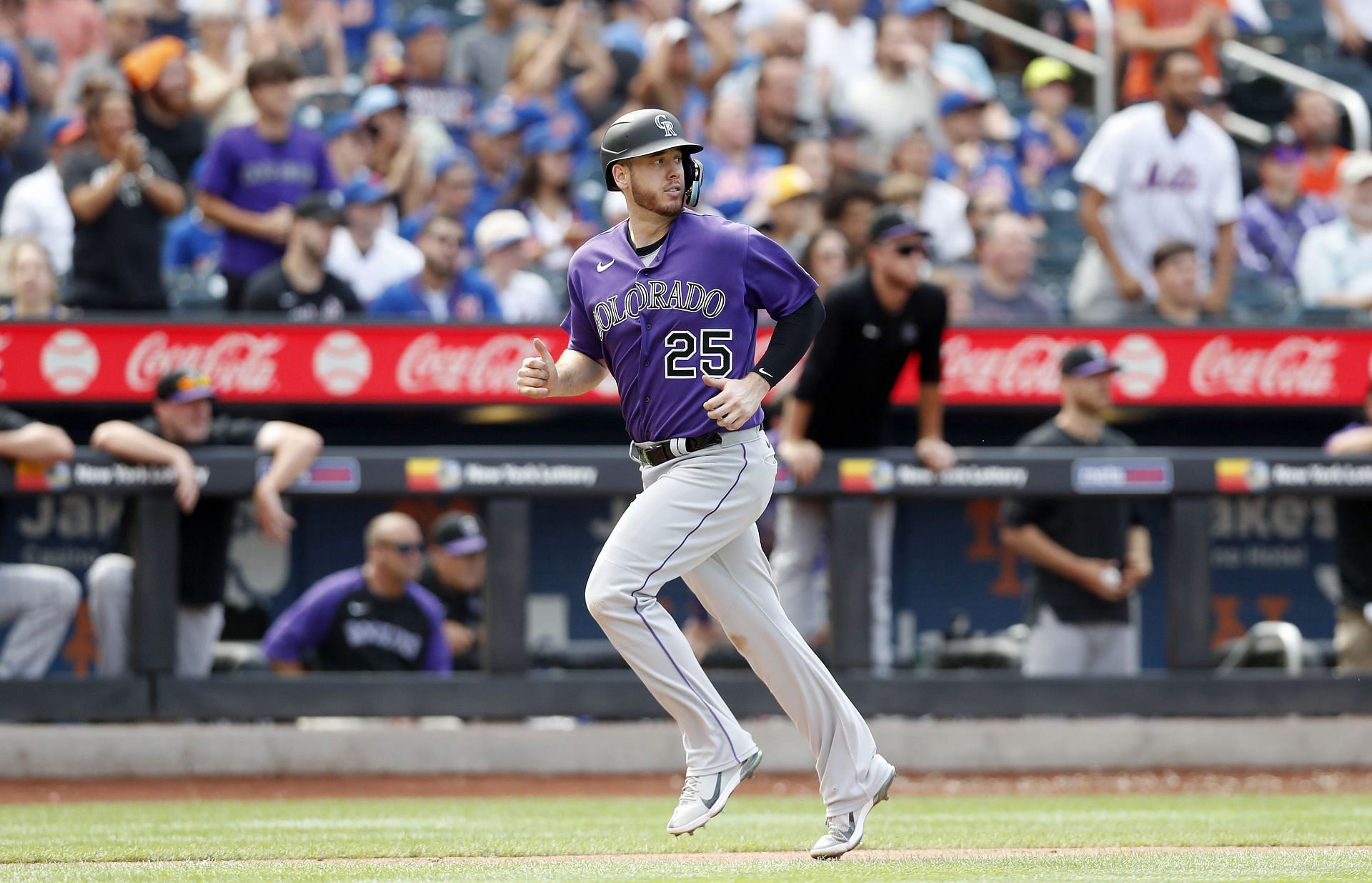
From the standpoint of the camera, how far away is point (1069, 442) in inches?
332

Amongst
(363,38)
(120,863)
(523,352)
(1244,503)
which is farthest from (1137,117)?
(120,863)

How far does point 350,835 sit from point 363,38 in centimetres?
823

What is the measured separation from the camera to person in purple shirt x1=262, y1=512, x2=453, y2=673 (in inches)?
325

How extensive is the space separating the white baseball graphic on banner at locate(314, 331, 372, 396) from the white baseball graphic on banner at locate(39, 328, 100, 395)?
1.04 meters

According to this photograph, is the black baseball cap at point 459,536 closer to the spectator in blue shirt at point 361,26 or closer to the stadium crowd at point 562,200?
the stadium crowd at point 562,200

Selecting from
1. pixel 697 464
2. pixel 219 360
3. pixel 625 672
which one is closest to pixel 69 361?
pixel 219 360

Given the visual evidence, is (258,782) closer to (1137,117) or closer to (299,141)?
(299,141)

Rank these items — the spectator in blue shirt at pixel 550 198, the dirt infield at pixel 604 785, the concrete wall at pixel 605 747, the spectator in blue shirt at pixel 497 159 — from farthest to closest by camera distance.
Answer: the spectator in blue shirt at pixel 497 159 < the spectator in blue shirt at pixel 550 198 < the concrete wall at pixel 605 747 < the dirt infield at pixel 604 785

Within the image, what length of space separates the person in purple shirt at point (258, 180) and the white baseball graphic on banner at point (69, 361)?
0.89 metres

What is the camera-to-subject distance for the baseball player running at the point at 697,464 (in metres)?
4.99

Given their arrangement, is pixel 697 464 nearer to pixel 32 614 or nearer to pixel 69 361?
pixel 32 614

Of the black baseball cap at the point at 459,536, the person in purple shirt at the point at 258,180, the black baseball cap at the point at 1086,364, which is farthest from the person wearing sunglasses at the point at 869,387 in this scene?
the person in purple shirt at the point at 258,180

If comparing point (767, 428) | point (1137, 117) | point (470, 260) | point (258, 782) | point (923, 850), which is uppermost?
point (1137, 117)

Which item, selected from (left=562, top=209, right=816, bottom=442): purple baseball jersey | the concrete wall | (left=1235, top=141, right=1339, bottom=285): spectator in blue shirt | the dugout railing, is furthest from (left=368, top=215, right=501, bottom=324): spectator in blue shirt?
(left=1235, top=141, right=1339, bottom=285): spectator in blue shirt
